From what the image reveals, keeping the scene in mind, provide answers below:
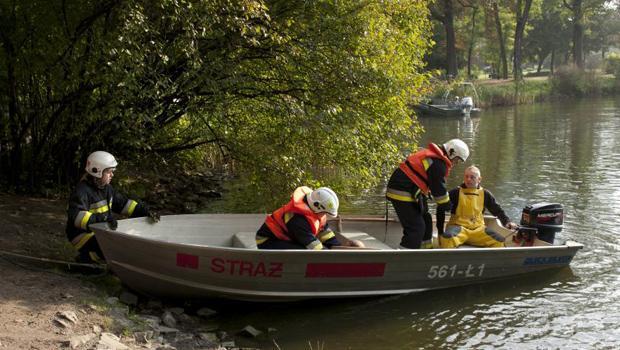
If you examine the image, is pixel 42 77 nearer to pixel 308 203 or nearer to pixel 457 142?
pixel 308 203

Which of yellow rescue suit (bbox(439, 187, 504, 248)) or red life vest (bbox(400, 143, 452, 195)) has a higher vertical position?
red life vest (bbox(400, 143, 452, 195))

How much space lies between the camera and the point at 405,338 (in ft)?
25.8

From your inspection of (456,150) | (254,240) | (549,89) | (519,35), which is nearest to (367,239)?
(254,240)

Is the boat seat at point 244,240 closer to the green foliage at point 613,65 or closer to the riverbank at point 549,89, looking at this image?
the riverbank at point 549,89

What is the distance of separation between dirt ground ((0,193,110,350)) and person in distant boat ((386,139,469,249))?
4.31 m

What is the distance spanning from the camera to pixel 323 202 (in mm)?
7895

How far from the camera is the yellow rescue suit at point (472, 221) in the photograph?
10.0 metres

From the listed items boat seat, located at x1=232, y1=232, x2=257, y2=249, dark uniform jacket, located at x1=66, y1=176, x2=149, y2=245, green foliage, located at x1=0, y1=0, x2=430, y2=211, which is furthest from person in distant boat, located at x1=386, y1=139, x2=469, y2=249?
dark uniform jacket, located at x1=66, y1=176, x2=149, y2=245

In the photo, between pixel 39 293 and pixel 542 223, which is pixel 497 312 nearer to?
pixel 542 223

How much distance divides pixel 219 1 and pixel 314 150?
10.6ft

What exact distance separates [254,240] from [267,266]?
127 centimetres

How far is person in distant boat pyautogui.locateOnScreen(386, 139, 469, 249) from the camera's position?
9.23m

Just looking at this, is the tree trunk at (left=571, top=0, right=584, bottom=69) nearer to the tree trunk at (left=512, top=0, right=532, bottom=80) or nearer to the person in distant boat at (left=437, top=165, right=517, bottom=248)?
the tree trunk at (left=512, top=0, right=532, bottom=80)

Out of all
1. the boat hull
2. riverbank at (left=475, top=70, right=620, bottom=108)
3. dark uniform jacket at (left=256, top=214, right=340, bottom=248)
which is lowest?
the boat hull
